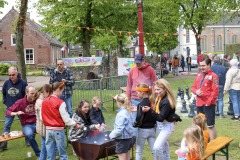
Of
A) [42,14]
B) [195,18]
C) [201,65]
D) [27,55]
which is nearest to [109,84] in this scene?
[201,65]

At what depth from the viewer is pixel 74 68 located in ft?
82.8

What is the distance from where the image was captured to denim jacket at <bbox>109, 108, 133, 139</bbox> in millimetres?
6500

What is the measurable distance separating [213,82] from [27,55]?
2034 inches

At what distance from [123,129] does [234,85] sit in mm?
6276

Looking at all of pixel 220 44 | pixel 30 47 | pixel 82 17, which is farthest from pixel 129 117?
pixel 220 44

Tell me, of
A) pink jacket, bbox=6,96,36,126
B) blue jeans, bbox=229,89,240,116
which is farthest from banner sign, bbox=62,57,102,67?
pink jacket, bbox=6,96,36,126

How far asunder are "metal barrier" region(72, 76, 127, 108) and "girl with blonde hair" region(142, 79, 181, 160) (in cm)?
709

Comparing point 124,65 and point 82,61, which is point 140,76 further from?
point 82,61

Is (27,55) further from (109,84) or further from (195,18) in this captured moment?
(109,84)

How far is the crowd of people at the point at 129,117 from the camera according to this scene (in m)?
6.53

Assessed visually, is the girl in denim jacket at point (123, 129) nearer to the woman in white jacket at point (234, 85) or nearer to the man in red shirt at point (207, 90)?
the man in red shirt at point (207, 90)

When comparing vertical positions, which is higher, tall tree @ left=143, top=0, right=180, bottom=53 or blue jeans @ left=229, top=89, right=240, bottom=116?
tall tree @ left=143, top=0, right=180, bottom=53

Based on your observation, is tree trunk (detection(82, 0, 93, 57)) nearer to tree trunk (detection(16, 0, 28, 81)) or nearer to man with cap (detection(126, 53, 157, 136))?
tree trunk (detection(16, 0, 28, 81))

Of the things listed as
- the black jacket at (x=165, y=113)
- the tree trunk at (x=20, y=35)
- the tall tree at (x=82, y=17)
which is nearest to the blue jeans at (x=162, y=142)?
the black jacket at (x=165, y=113)
